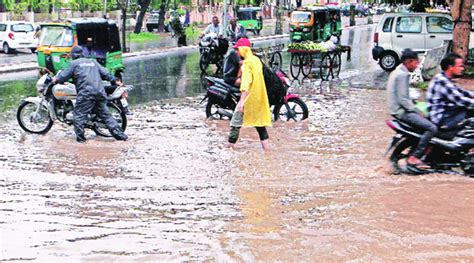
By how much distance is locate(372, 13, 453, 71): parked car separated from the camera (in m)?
25.4

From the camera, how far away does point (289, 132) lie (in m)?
13.6

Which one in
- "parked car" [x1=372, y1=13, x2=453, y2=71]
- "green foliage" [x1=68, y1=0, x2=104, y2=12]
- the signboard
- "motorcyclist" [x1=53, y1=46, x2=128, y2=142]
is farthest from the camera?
"green foliage" [x1=68, y1=0, x2=104, y2=12]

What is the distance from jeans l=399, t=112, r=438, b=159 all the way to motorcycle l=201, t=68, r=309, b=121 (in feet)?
16.5

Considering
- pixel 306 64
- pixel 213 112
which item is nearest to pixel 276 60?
pixel 306 64

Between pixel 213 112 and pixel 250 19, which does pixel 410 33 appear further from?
pixel 250 19

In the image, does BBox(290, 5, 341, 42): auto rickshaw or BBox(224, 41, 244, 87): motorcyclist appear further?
BBox(290, 5, 341, 42): auto rickshaw

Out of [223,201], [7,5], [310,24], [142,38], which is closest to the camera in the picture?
[223,201]

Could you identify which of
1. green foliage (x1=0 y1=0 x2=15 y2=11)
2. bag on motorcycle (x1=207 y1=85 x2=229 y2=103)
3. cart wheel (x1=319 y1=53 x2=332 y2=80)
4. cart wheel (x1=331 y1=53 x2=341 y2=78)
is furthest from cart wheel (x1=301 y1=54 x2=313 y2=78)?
green foliage (x1=0 y1=0 x2=15 y2=11)

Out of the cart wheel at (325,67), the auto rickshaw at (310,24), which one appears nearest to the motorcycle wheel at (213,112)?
the cart wheel at (325,67)

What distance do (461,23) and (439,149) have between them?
13.9 meters

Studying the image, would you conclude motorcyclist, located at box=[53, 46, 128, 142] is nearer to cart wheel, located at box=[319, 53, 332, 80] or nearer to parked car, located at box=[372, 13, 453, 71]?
cart wheel, located at box=[319, 53, 332, 80]

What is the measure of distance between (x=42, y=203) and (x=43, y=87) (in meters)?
5.35

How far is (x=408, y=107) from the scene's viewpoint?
9430mm

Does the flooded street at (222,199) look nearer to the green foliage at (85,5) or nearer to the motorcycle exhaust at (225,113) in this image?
the motorcycle exhaust at (225,113)
